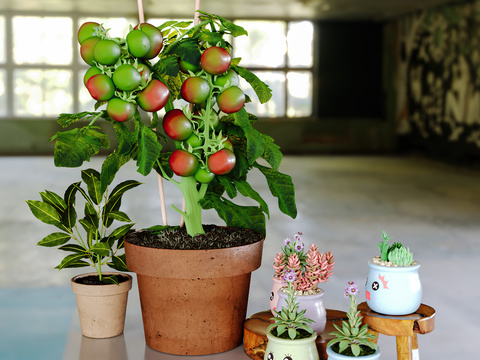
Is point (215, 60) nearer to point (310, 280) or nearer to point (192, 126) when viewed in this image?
point (192, 126)

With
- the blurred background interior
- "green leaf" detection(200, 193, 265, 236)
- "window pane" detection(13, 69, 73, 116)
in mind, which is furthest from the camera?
"window pane" detection(13, 69, 73, 116)

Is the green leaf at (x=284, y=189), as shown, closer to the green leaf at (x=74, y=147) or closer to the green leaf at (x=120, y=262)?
the green leaf at (x=74, y=147)

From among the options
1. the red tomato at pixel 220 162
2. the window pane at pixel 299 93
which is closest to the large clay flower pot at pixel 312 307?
the red tomato at pixel 220 162

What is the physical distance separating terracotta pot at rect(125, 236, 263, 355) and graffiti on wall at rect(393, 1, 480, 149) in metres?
7.68

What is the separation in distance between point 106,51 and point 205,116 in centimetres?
34

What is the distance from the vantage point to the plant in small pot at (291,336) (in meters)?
1.55

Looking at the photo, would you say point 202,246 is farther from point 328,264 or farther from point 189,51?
point 189,51

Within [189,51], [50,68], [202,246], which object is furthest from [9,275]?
[50,68]

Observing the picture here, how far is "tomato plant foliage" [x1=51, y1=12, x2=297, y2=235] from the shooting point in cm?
Result: 175

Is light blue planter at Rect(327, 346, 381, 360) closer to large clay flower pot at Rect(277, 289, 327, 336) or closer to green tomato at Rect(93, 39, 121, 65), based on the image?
large clay flower pot at Rect(277, 289, 327, 336)

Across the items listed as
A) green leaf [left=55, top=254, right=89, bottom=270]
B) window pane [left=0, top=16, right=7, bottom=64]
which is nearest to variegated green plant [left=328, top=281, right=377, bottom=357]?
green leaf [left=55, top=254, right=89, bottom=270]

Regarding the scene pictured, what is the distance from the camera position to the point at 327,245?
12.9 feet

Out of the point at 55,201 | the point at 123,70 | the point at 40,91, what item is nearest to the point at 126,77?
the point at 123,70

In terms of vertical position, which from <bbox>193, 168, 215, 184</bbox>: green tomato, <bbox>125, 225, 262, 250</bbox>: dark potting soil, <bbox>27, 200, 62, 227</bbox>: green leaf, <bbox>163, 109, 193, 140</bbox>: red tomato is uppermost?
<bbox>163, 109, 193, 140</bbox>: red tomato
